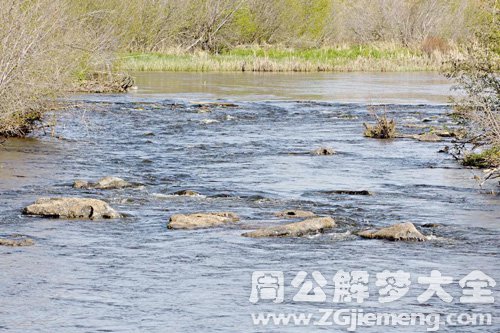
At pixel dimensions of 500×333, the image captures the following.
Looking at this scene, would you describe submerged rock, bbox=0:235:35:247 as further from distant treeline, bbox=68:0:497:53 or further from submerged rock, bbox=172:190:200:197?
distant treeline, bbox=68:0:497:53

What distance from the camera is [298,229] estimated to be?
13.3 metres

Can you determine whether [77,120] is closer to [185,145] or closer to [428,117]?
[185,145]

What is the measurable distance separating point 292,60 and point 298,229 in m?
40.4

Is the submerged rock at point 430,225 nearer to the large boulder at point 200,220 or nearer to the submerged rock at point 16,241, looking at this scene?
the large boulder at point 200,220

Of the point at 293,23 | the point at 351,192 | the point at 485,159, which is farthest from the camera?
the point at 293,23

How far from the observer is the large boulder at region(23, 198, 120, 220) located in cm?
1422

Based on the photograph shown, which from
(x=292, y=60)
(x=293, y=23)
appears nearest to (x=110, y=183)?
(x=292, y=60)

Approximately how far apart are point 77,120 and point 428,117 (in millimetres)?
9879

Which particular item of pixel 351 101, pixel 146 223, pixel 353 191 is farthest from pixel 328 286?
pixel 351 101

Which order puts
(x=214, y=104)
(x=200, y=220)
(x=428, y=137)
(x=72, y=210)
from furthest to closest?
(x=214, y=104) → (x=428, y=137) → (x=72, y=210) → (x=200, y=220)

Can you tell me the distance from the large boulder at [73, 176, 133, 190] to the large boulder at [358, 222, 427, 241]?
16.1 ft

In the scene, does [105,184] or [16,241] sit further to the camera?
[105,184]

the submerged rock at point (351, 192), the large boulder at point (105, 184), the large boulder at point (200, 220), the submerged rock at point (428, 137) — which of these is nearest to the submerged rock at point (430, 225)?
the large boulder at point (200, 220)

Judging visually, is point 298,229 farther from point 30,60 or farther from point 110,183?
point 30,60
